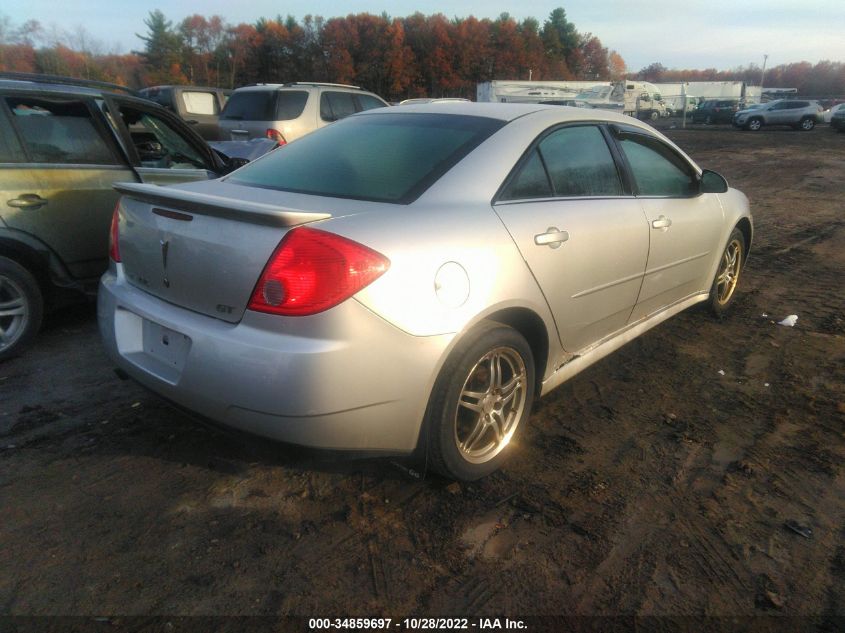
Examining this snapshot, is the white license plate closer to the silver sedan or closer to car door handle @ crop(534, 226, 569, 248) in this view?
the silver sedan

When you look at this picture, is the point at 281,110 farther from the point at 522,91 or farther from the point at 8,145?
the point at 522,91

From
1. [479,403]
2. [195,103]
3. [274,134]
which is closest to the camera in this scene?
[479,403]

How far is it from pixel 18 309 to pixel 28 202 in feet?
2.26

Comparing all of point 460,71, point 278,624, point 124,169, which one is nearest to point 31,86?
point 124,169

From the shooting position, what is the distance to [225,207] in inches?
91.9

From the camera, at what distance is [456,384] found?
8.21 feet

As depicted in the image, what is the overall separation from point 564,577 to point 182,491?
1.59m

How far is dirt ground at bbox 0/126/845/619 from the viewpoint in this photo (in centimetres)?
217

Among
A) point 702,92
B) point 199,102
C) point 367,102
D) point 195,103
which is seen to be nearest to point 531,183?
point 367,102

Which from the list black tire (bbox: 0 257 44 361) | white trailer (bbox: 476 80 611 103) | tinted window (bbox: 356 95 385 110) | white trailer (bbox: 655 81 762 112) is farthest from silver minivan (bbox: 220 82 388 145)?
white trailer (bbox: 655 81 762 112)

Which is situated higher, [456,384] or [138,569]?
[456,384]

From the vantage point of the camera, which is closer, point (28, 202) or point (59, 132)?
point (28, 202)

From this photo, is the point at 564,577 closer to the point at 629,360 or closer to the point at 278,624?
the point at 278,624

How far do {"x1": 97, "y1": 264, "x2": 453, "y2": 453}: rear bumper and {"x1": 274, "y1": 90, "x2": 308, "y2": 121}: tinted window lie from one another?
28.0 ft
